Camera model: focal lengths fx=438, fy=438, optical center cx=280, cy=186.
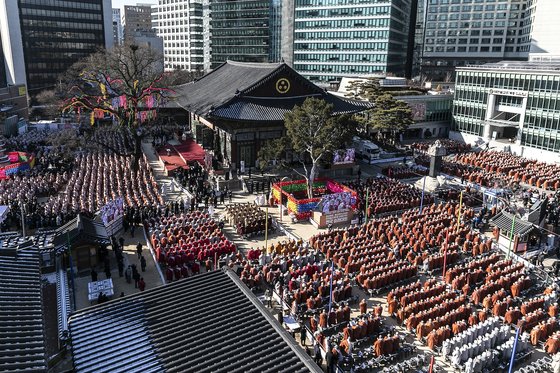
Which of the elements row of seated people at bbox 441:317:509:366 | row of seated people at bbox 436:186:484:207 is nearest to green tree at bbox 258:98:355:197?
row of seated people at bbox 436:186:484:207

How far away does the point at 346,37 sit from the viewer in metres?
89.2

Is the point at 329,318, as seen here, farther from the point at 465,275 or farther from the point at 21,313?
the point at 21,313

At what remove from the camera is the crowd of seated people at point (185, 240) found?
2314 cm

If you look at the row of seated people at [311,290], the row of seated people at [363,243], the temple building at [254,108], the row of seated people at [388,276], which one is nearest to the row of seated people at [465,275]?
the row of seated people at [363,243]

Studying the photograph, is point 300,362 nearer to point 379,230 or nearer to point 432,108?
point 379,230

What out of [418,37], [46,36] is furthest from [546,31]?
[46,36]

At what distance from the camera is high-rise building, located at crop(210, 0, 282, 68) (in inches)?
4400

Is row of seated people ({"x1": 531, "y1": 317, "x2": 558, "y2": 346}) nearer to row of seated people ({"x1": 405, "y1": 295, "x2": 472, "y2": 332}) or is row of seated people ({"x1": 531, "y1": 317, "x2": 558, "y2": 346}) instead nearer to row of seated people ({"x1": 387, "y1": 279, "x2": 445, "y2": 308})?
row of seated people ({"x1": 405, "y1": 295, "x2": 472, "y2": 332})

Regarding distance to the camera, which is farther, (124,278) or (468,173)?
(468,173)

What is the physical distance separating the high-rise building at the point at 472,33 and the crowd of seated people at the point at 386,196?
79866 mm

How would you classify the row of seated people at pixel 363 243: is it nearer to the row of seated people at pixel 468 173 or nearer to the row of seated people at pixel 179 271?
the row of seated people at pixel 179 271

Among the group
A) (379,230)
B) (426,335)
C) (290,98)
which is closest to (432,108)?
(290,98)

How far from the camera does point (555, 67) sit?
48656 millimetres

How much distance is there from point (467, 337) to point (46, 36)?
95473 mm
